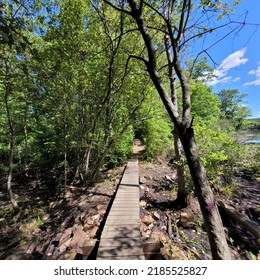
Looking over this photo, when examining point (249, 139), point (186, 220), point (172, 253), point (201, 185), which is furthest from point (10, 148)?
point (249, 139)

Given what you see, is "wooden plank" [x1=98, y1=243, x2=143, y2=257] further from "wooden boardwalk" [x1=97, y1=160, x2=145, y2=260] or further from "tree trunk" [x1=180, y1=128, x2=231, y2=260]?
"tree trunk" [x1=180, y1=128, x2=231, y2=260]

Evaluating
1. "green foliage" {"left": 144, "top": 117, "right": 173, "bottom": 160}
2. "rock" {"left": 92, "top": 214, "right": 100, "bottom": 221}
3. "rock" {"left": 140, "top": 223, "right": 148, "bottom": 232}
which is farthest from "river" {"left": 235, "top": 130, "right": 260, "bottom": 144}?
"rock" {"left": 92, "top": 214, "right": 100, "bottom": 221}

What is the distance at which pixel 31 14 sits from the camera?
13.6 ft

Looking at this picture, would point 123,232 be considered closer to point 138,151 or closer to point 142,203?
point 142,203

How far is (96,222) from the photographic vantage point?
3.92 meters

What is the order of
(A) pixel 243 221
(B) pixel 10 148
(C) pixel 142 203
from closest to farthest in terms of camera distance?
(A) pixel 243 221
(C) pixel 142 203
(B) pixel 10 148

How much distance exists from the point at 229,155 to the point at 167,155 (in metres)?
4.79

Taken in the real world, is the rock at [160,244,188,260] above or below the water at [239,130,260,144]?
below

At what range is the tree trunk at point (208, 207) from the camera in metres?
1.79

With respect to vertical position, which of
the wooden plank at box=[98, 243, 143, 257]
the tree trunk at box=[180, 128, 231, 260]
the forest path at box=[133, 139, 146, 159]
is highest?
the forest path at box=[133, 139, 146, 159]

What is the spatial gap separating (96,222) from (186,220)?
6.71ft

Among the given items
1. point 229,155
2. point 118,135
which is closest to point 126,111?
point 118,135

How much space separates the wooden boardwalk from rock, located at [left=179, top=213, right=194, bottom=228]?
1038 millimetres

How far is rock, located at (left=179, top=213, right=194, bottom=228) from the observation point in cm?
390
